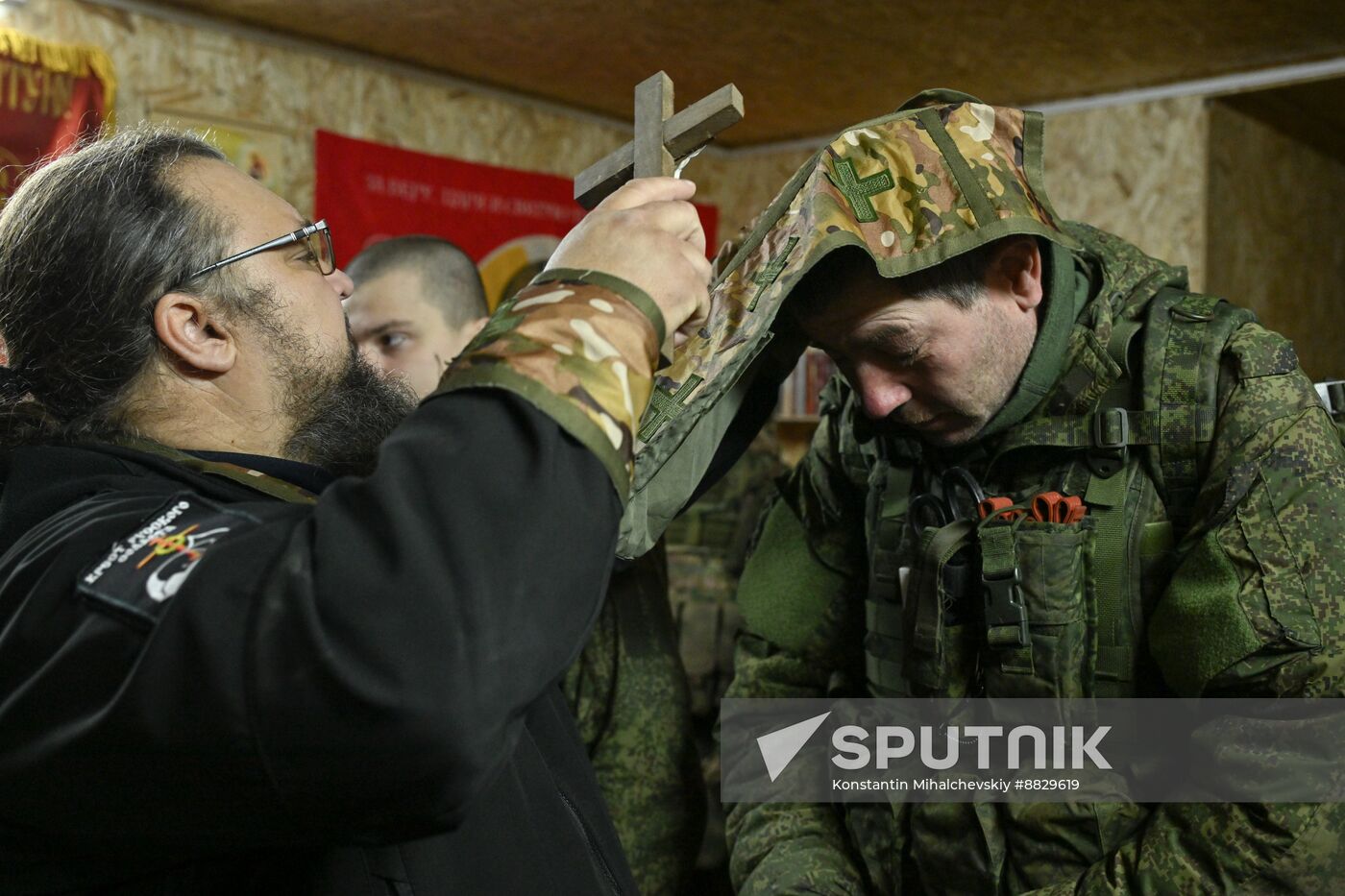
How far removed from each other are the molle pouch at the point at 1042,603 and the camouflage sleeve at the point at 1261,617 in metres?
0.10

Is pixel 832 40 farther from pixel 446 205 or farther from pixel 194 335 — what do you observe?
pixel 194 335

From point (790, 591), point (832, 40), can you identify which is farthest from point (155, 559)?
point (832, 40)

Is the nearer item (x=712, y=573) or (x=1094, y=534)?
(x=1094, y=534)

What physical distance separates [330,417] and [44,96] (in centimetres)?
238

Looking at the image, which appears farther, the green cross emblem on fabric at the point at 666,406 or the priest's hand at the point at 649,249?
the green cross emblem on fabric at the point at 666,406

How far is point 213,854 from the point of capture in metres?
0.80

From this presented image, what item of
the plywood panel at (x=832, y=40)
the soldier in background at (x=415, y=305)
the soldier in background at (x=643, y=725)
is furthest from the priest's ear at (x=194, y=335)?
the plywood panel at (x=832, y=40)

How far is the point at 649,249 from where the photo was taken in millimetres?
801

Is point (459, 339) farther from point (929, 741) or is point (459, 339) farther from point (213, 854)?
point (213, 854)

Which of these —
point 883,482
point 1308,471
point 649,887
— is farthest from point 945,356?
point 649,887

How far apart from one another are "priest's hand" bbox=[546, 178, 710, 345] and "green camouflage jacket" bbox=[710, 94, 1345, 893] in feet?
1.23

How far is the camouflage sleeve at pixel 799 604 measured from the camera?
5.55 ft

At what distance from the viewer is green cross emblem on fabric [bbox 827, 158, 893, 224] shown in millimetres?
1275

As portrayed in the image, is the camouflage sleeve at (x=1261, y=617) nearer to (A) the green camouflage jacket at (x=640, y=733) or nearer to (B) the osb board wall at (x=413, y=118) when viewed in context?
(A) the green camouflage jacket at (x=640, y=733)
